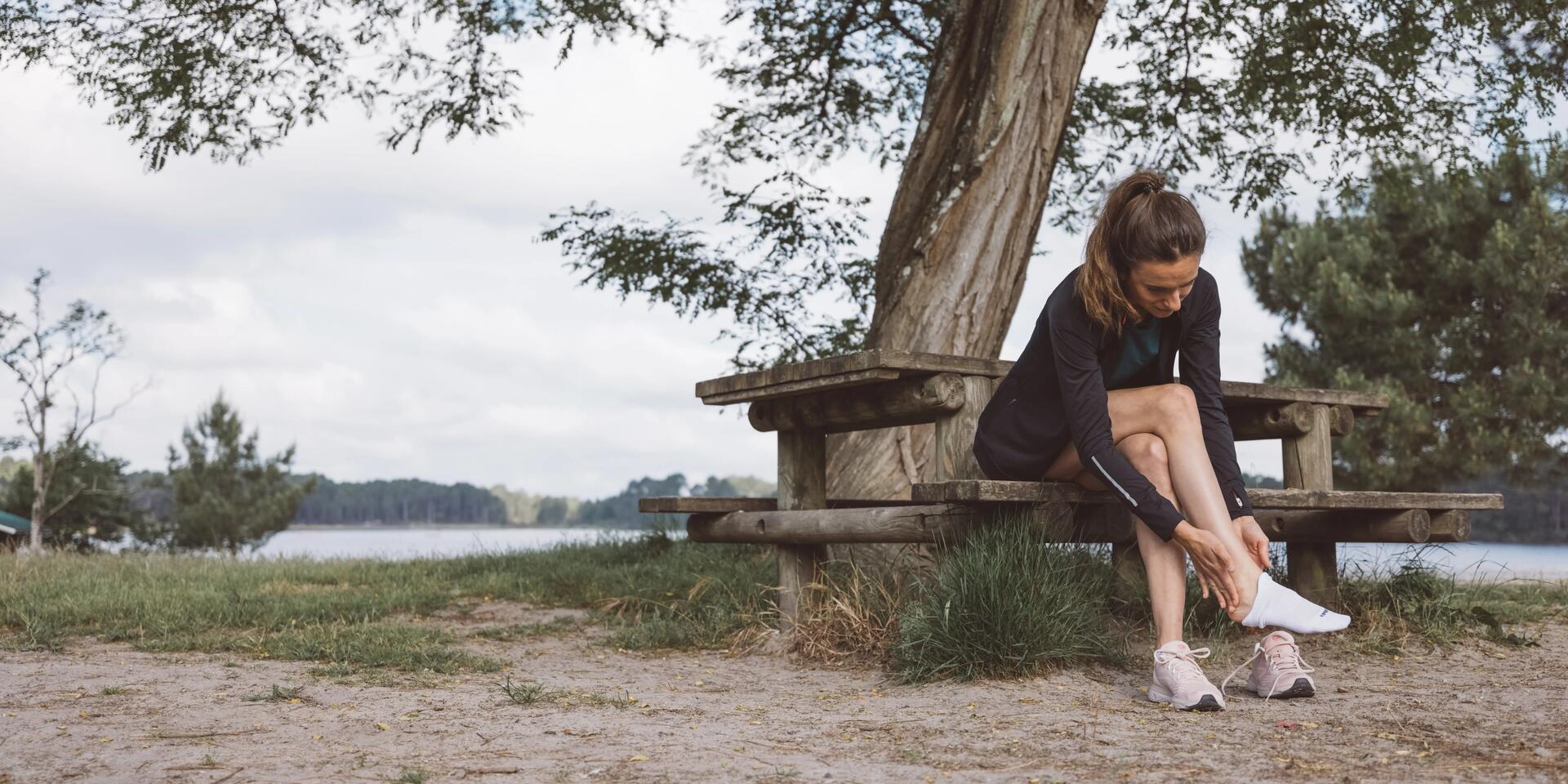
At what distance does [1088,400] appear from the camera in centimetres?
363

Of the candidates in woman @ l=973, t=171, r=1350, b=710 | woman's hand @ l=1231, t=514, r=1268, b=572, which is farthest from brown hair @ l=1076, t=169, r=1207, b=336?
woman's hand @ l=1231, t=514, r=1268, b=572

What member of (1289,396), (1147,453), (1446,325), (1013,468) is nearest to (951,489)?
(1013,468)

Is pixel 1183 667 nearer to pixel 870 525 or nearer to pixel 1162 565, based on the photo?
pixel 1162 565

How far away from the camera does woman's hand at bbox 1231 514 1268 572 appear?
138 inches

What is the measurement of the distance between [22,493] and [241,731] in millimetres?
33561

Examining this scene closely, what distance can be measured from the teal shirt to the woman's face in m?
0.11

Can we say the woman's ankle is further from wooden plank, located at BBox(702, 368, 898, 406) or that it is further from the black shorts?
wooden plank, located at BBox(702, 368, 898, 406)

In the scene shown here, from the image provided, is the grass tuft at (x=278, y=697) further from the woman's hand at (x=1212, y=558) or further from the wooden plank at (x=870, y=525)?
the woman's hand at (x=1212, y=558)

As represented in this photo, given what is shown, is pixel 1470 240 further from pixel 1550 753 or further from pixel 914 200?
pixel 1550 753

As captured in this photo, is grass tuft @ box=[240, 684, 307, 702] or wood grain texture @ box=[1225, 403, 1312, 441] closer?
grass tuft @ box=[240, 684, 307, 702]

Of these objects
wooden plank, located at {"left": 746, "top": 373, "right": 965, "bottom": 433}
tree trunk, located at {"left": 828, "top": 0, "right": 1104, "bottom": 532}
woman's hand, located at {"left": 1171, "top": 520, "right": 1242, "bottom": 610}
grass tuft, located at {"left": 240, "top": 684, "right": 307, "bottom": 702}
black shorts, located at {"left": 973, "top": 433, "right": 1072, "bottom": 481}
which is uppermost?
tree trunk, located at {"left": 828, "top": 0, "right": 1104, "bottom": 532}

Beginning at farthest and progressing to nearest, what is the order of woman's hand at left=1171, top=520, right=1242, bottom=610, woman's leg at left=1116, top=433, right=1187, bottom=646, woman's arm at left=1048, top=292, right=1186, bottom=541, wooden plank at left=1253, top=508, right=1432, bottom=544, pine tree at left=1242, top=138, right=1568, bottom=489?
pine tree at left=1242, top=138, right=1568, bottom=489, wooden plank at left=1253, top=508, right=1432, bottom=544, woman's leg at left=1116, top=433, right=1187, bottom=646, woman's arm at left=1048, top=292, right=1186, bottom=541, woman's hand at left=1171, top=520, right=1242, bottom=610

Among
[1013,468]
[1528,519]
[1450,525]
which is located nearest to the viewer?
[1013,468]

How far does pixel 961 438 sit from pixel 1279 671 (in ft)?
4.50
